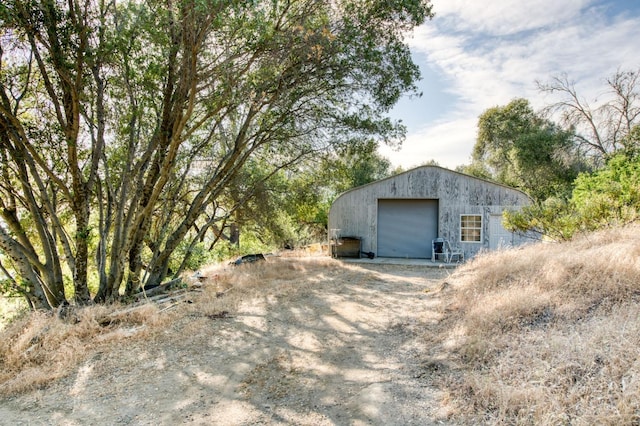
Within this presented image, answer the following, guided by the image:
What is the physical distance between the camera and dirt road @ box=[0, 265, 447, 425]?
2891 mm

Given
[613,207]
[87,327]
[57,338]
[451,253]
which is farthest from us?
[451,253]

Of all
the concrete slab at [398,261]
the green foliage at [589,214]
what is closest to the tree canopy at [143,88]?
the green foliage at [589,214]

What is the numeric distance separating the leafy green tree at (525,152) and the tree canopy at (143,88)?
15015 millimetres

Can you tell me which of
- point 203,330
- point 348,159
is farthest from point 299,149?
point 203,330

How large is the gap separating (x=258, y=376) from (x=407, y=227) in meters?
10.3

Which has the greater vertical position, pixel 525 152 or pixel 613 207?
pixel 525 152

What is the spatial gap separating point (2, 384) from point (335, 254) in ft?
32.9

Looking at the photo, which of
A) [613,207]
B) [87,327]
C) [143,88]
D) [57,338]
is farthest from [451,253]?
[57,338]

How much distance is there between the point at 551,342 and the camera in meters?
3.10

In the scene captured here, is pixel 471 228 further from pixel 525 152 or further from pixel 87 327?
pixel 87 327

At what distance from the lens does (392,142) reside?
29.4ft

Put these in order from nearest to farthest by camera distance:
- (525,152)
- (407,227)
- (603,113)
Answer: (407,227) < (603,113) < (525,152)

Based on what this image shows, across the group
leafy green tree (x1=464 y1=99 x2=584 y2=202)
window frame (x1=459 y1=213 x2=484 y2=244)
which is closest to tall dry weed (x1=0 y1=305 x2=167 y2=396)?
window frame (x1=459 y1=213 x2=484 y2=244)

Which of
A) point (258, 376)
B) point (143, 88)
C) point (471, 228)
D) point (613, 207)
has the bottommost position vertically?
point (258, 376)
